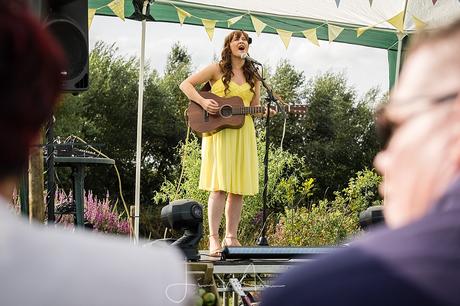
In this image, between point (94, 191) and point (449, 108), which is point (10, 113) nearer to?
point (449, 108)

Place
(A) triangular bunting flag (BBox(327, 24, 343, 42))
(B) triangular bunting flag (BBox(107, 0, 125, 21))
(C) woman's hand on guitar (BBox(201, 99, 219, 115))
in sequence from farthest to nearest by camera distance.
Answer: (A) triangular bunting flag (BBox(327, 24, 343, 42)) → (B) triangular bunting flag (BBox(107, 0, 125, 21)) → (C) woman's hand on guitar (BBox(201, 99, 219, 115))

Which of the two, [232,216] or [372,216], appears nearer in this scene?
[372,216]

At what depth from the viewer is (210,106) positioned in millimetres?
5352

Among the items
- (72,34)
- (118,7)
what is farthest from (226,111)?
(118,7)

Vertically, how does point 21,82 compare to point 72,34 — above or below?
below

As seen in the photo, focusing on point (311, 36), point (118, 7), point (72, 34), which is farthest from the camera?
point (311, 36)

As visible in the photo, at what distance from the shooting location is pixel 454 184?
763 millimetres

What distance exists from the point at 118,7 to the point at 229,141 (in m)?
1.99

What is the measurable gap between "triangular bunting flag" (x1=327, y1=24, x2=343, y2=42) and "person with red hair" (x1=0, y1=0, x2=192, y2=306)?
709 cm

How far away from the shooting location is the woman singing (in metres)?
5.40

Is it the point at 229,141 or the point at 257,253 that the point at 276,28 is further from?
the point at 257,253

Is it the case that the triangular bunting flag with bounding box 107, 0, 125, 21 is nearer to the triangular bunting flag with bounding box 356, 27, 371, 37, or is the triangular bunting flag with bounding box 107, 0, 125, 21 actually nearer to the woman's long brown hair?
the woman's long brown hair

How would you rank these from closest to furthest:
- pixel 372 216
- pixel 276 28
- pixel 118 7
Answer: pixel 372 216, pixel 118 7, pixel 276 28

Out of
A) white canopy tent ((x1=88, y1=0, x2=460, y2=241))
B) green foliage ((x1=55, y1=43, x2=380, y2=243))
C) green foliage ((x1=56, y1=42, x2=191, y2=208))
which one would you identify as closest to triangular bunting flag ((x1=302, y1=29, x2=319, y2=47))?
white canopy tent ((x1=88, y1=0, x2=460, y2=241))
